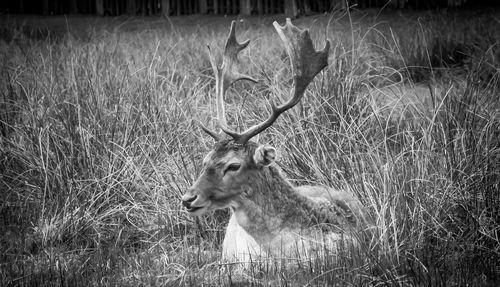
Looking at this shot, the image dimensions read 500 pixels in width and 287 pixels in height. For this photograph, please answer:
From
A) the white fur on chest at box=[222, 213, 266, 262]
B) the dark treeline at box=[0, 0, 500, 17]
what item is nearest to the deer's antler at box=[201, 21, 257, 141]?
the white fur on chest at box=[222, 213, 266, 262]

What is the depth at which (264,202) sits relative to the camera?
199 inches

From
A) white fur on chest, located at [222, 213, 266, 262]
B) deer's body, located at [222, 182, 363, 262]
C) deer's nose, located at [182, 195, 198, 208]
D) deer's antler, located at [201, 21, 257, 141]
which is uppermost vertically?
deer's antler, located at [201, 21, 257, 141]

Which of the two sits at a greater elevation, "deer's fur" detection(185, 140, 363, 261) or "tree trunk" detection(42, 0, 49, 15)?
"tree trunk" detection(42, 0, 49, 15)

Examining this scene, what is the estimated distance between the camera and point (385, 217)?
511 cm

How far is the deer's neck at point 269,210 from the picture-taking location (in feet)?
16.6

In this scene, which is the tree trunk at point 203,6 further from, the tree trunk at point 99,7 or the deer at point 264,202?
the deer at point 264,202

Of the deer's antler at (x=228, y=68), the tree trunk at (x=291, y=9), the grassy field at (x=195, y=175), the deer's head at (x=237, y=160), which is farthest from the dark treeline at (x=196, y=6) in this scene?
the deer's head at (x=237, y=160)

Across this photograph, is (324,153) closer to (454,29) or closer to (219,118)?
(219,118)

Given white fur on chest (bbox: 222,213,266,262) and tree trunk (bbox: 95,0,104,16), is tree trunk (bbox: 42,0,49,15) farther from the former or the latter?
white fur on chest (bbox: 222,213,266,262)

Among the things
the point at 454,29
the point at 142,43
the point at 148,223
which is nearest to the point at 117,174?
the point at 148,223

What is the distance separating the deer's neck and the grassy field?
0.92 ft

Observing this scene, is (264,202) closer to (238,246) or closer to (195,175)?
(238,246)

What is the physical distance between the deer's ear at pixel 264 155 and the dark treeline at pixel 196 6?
9.91 m

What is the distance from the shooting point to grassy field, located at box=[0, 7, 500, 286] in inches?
188
